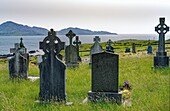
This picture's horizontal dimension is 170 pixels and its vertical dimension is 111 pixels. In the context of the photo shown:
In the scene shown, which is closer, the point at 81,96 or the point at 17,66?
the point at 81,96

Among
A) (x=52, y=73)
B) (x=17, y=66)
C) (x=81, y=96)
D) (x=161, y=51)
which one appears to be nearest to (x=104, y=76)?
(x=81, y=96)

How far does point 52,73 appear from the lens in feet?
29.7

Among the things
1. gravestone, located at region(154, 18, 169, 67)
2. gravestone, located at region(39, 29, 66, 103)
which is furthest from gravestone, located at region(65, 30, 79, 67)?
gravestone, located at region(39, 29, 66, 103)

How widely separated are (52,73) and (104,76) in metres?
1.51

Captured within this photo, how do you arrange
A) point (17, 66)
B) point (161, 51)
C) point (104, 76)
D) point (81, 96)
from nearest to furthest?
point (104, 76) → point (81, 96) → point (17, 66) → point (161, 51)

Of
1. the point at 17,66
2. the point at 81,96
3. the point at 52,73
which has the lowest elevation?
the point at 81,96

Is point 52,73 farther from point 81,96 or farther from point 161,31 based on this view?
point 161,31

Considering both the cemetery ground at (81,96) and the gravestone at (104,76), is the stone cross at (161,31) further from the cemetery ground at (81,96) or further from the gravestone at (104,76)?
the gravestone at (104,76)

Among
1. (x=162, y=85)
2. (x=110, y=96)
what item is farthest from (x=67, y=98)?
(x=162, y=85)

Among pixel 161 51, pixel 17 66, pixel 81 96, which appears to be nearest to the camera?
pixel 81 96

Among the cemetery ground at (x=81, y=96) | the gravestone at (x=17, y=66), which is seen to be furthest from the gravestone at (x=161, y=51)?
the gravestone at (x=17, y=66)

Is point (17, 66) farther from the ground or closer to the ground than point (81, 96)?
farther from the ground

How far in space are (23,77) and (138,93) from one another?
583 cm

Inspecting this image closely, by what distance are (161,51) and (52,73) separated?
33.1 feet
